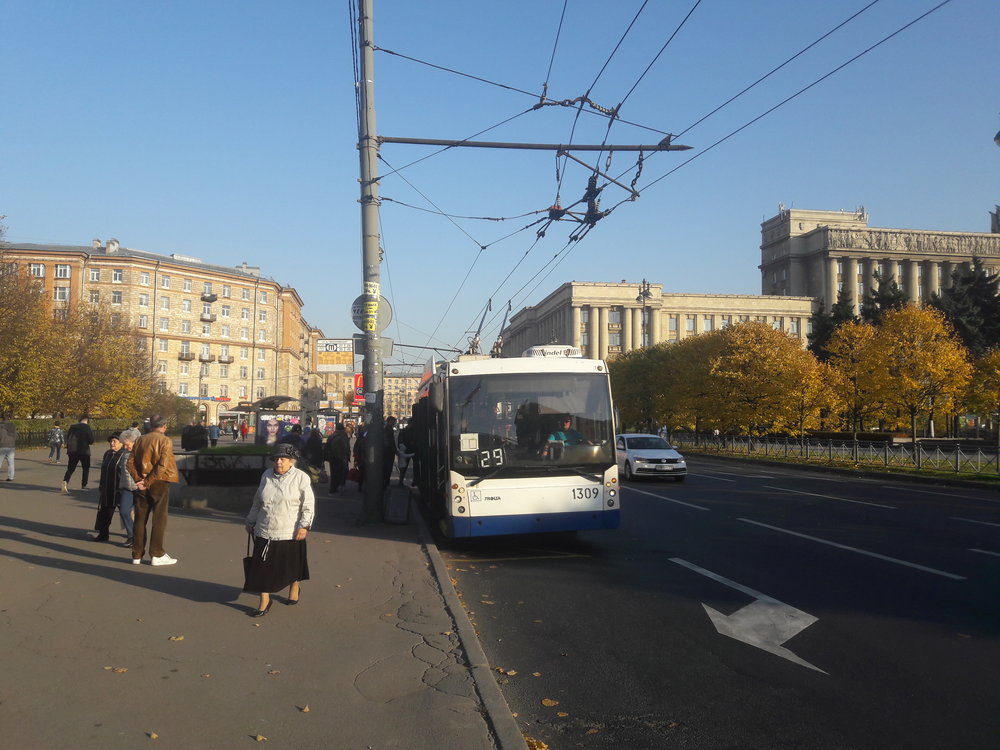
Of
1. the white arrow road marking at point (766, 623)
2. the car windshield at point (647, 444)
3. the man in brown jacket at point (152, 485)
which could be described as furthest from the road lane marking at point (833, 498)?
the man in brown jacket at point (152, 485)

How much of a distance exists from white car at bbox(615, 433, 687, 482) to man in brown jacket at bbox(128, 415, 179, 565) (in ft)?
54.6

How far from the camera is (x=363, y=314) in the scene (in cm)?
1319

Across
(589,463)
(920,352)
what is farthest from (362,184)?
(920,352)

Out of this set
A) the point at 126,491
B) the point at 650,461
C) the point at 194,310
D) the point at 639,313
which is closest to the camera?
the point at 126,491

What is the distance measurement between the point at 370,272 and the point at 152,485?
5507 mm

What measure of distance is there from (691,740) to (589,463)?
250 inches

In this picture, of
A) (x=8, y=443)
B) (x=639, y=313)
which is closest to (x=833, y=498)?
(x=8, y=443)

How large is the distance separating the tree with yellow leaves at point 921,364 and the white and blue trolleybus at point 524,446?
30.7m

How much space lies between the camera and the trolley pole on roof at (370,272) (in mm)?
12430

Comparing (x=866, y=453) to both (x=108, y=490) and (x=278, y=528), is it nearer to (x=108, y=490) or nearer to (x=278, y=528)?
(x=108, y=490)

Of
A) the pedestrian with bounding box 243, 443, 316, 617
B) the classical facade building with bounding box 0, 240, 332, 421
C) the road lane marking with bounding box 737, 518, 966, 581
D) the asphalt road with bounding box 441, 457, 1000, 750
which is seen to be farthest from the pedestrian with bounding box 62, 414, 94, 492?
the classical facade building with bounding box 0, 240, 332, 421

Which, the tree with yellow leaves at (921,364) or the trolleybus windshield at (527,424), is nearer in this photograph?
the trolleybus windshield at (527,424)

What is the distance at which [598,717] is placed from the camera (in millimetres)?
4762

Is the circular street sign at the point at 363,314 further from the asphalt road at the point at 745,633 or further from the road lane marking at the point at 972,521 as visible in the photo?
the road lane marking at the point at 972,521
